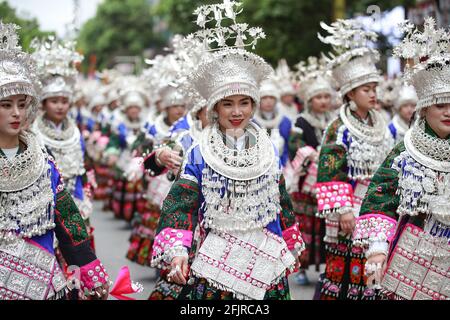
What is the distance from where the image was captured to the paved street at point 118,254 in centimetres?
909

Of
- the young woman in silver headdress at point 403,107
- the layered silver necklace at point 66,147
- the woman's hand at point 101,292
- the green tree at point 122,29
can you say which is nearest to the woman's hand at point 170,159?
the layered silver necklace at point 66,147

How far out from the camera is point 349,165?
701cm

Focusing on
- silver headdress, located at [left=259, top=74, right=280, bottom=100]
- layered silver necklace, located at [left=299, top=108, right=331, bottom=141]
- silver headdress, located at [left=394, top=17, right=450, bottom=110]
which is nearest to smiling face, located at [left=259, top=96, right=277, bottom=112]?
silver headdress, located at [left=259, top=74, right=280, bottom=100]

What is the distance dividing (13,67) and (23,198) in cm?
77

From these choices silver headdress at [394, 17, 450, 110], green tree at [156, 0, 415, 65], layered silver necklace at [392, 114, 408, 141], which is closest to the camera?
silver headdress at [394, 17, 450, 110]

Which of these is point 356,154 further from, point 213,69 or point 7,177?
point 7,177

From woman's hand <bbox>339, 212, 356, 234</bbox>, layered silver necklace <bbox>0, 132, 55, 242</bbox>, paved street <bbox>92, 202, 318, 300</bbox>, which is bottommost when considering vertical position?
paved street <bbox>92, 202, 318, 300</bbox>

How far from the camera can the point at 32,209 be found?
480 centimetres

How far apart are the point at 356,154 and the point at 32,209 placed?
307cm

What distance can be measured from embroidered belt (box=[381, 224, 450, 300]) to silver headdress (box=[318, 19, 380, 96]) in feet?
8.29

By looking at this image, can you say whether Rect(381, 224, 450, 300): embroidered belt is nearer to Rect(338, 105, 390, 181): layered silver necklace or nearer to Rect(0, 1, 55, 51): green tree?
Rect(338, 105, 390, 181): layered silver necklace

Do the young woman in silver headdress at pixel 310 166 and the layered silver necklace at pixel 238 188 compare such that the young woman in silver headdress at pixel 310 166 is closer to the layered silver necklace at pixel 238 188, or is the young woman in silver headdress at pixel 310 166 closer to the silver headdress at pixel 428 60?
the silver headdress at pixel 428 60

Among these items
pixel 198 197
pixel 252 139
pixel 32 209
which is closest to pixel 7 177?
pixel 32 209

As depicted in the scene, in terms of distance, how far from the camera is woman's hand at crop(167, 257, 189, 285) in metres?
4.77
